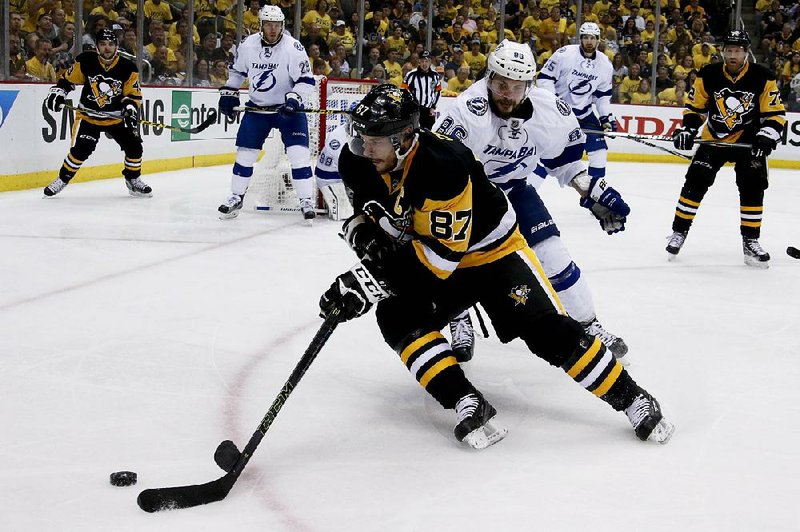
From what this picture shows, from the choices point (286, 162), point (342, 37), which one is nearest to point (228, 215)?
point (286, 162)

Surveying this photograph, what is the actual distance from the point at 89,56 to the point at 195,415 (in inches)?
188

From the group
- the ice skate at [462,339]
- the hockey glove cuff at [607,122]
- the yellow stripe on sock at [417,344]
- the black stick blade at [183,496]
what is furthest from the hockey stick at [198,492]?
the hockey glove cuff at [607,122]

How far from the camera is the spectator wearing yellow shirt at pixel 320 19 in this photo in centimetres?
1054

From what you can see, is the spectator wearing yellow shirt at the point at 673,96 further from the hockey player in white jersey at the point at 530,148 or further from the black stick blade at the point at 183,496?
the black stick blade at the point at 183,496

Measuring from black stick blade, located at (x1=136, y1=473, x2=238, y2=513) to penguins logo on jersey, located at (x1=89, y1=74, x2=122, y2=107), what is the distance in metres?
5.23

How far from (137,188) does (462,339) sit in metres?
4.34

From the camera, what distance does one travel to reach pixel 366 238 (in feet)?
8.16

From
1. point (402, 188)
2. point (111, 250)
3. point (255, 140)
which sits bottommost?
point (111, 250)

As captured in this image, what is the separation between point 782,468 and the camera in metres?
2.44

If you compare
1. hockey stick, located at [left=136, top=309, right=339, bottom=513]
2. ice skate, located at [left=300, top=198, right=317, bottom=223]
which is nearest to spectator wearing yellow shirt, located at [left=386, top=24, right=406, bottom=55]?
ice skate, located at [left=300, top=198, right=317, bottom=223]

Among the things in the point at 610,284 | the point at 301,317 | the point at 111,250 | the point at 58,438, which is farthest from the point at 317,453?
the point at 111,250

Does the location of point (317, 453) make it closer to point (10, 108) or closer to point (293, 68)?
point (293, 68)

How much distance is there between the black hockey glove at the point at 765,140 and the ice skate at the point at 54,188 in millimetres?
4450

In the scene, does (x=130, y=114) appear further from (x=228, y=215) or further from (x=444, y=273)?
(x=444, y=273)
